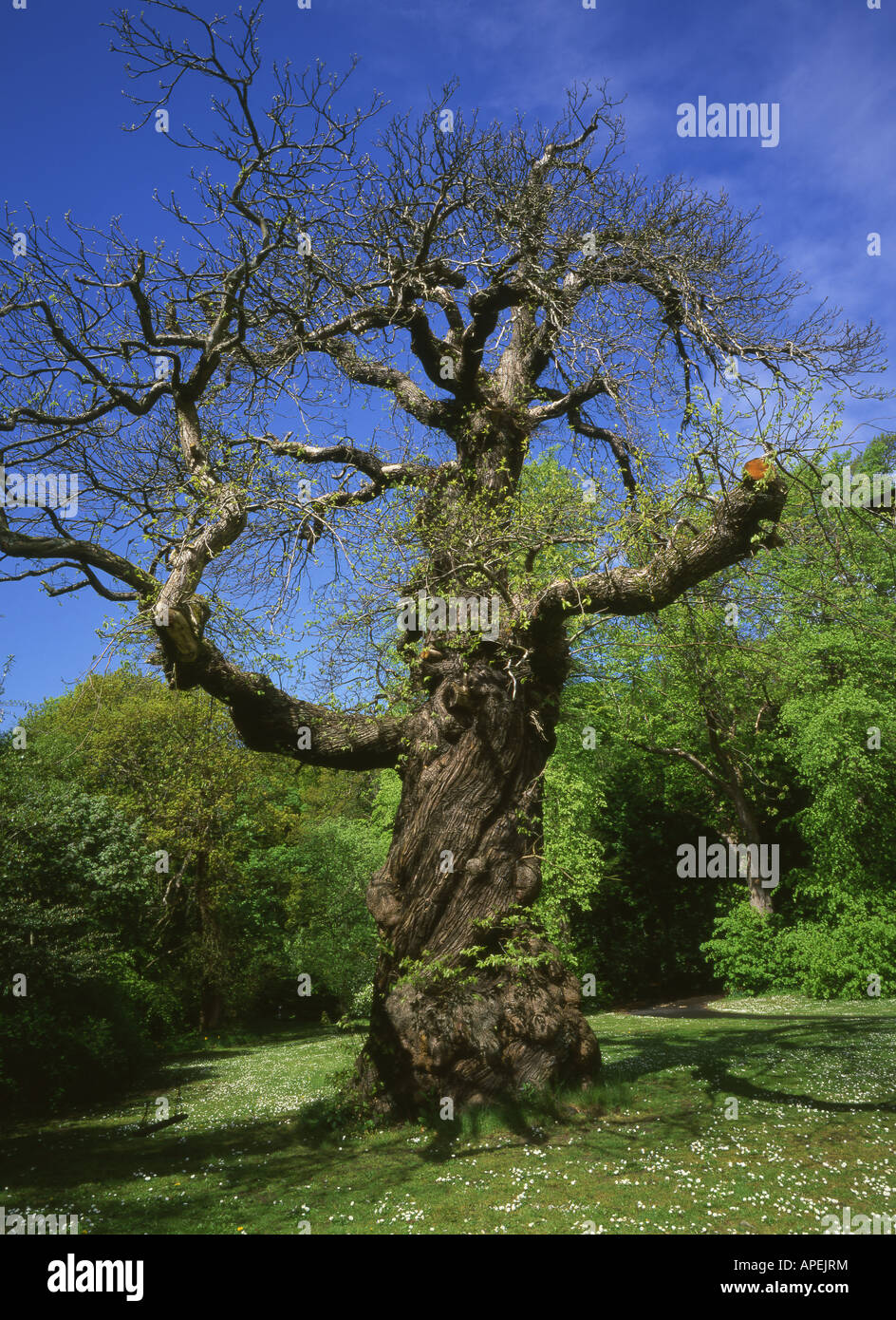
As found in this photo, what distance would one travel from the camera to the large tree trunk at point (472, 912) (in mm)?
8828

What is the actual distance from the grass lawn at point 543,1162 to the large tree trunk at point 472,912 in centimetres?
57

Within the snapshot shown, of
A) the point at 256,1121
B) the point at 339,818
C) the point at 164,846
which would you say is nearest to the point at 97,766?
the point at 164,846

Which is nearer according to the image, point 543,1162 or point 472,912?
point 543,1162

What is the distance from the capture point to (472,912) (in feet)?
30.8

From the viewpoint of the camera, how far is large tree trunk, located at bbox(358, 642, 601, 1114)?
8.83 meters

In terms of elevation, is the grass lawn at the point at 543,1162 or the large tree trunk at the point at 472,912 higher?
the large tree trunk at the point at 472,912

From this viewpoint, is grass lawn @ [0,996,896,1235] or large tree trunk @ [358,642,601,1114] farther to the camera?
large tree trunk @ [358,642,601,1114]

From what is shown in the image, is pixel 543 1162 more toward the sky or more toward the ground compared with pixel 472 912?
more toward the ground

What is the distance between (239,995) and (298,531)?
69.1ft

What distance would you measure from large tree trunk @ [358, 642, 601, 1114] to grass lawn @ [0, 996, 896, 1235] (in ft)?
1.86

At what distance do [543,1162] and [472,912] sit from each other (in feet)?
8.67

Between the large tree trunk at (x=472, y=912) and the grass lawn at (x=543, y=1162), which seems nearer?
the grass lawn at (x=543, y=1162)

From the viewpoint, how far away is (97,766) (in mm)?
21719
